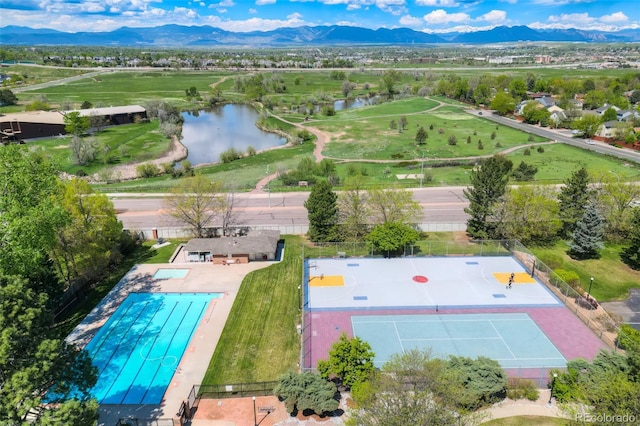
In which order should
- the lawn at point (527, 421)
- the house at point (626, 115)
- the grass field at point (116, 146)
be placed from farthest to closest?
the house at point (626, 115), the grass field at point (116, 146), the lawn at point (527, 421)

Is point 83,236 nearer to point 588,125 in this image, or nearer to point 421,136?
point 421,136

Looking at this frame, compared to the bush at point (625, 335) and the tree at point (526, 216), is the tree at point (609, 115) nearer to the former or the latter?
the tree at point (526, 216)

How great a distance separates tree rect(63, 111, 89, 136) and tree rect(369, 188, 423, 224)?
77216 mm

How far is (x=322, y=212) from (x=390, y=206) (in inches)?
278

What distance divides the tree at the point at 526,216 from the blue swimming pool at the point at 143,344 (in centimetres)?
2925

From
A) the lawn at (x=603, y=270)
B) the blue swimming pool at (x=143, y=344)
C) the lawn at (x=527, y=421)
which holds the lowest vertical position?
the blue swimming pool at (x=143, y=344)

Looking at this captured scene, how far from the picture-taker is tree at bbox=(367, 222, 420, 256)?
136 ft

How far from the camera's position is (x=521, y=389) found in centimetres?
2542

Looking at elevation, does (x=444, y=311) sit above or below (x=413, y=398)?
below

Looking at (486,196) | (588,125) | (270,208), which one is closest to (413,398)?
(486,196)

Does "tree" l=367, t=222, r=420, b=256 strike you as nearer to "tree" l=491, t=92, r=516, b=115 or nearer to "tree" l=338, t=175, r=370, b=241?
"tree" l=338, t=175, r=370, b=241

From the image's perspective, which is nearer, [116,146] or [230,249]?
[230,249]

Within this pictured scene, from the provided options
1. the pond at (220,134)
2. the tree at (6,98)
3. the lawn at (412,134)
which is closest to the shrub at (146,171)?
the pond at (220,134)

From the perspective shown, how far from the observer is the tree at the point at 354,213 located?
44.2m
